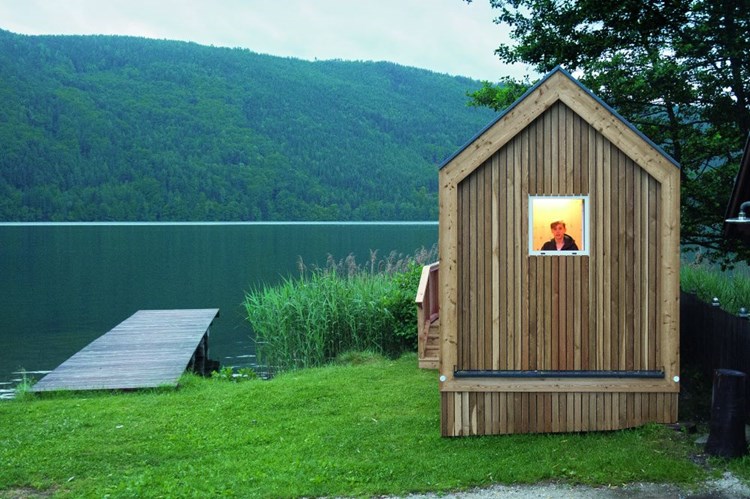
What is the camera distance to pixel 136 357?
14602mm

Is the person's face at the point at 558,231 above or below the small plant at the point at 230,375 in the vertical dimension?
above

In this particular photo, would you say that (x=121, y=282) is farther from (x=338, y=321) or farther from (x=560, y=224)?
(x=560, y=224)

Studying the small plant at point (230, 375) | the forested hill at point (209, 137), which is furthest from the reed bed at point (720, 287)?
the forested hill at point (209, 137)

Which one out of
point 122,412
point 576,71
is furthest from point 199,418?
point 576,71

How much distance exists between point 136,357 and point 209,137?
358 ft

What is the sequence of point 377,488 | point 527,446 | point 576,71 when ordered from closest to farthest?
point 377,488 < point 527,446 < point 576,71

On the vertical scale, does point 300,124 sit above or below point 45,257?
above

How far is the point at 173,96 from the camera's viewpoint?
129 meters

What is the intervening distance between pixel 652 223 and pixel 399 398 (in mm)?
4004

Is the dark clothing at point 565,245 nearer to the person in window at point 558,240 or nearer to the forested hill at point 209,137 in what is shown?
the person in window at point 558,240

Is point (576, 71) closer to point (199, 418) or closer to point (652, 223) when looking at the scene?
point (652, 223)

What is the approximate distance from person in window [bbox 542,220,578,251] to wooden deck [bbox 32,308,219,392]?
645 centimetres

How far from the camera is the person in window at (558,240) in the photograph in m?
8.13

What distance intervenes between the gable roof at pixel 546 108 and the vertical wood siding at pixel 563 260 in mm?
101
